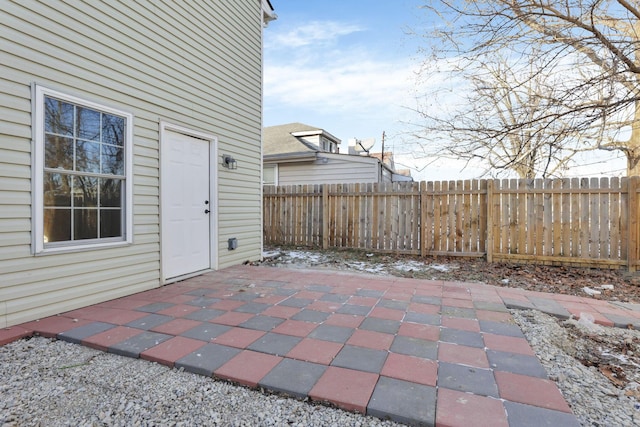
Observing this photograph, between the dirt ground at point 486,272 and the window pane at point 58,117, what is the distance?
3.54 metres

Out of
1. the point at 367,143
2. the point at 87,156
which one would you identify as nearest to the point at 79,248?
the point at 87,156

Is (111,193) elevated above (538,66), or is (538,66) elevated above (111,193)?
(538,66)

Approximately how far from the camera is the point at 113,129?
3.31 meters

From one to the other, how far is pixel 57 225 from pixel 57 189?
0.32 metres

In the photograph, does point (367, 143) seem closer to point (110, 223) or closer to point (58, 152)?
point (110, 223)

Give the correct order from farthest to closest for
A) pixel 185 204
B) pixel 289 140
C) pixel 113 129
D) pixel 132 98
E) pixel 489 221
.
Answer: pixel 289 140, pixel 489 221, pixel 185 204, pixel 132 98, pixel 113 129

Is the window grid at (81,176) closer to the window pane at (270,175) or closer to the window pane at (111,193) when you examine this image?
the window pane at (111,193)

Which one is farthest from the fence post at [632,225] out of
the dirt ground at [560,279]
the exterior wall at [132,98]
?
the exterior wall at [132,98]

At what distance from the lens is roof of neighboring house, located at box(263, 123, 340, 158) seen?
422 inches

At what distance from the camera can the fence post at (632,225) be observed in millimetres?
4828

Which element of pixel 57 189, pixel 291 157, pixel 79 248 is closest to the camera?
pixel 57 189

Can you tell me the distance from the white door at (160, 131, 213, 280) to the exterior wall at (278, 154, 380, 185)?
598 cm

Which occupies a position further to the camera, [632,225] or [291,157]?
[291,157]

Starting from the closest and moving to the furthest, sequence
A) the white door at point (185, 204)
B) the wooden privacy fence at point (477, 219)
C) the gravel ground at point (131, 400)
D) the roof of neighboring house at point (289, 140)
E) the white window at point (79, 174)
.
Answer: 1. the gravel ground at point (131, 400)
2. the white window at point (79, 174)
3. the white door at point (185, 204)
4. the wooden privacy fence at point (477, 219)
5. the roof of neighboring house at point (289, 140)
